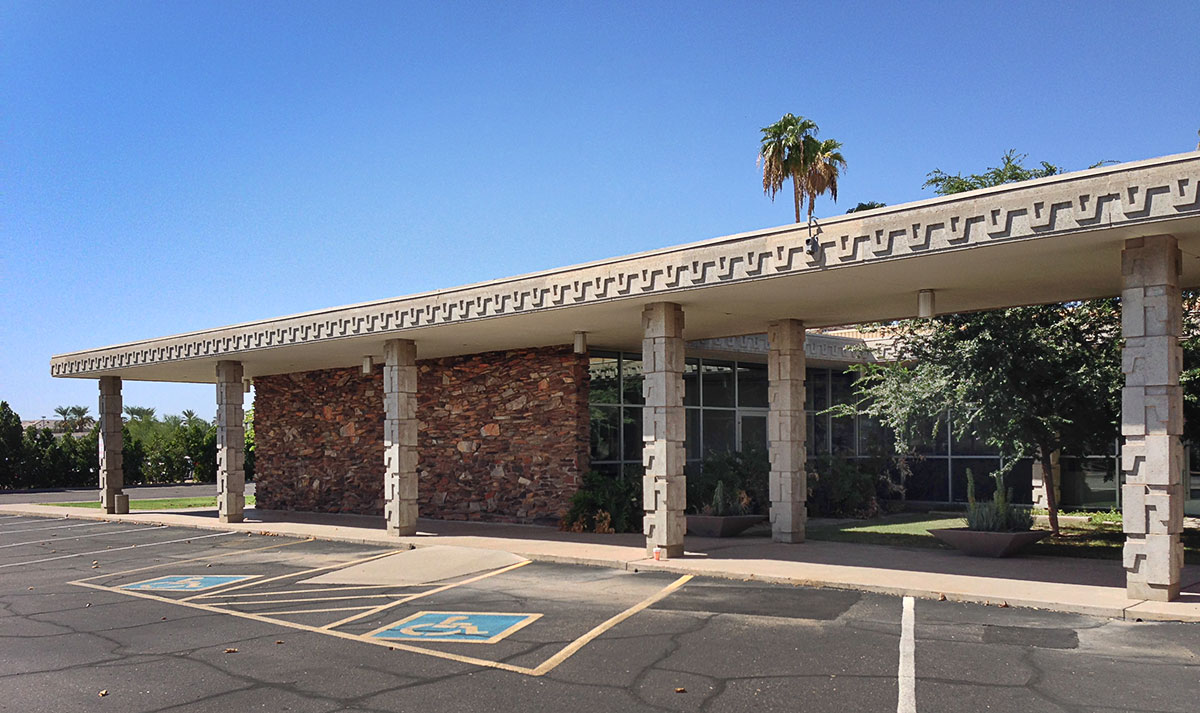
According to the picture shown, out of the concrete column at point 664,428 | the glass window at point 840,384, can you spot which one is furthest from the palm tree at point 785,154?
the concrete column at point 664,428

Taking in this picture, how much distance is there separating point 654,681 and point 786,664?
3.82 feet

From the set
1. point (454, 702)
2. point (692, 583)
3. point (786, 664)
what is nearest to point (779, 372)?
point (692, 583)

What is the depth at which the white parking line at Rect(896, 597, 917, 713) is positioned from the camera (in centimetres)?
673

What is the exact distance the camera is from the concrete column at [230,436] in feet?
71.4

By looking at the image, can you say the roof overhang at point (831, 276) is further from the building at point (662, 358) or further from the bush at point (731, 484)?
the bush at point (731, 484)

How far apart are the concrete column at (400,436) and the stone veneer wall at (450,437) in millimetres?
2722

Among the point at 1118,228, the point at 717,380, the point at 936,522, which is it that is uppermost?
the point at 1118,228

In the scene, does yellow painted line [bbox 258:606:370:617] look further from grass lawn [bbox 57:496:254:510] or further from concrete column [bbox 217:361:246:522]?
grass lawn [bbox 57:496:254:510]

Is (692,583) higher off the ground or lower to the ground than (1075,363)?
lower

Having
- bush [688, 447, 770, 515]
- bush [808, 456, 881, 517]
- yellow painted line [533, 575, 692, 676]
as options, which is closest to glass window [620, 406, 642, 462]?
bush [688, 447, 770, 515]

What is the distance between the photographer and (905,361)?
19.3 m

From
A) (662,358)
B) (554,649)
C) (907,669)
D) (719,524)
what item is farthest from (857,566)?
(554,649)

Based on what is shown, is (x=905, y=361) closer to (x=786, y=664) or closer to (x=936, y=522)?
(x=936, y=522)

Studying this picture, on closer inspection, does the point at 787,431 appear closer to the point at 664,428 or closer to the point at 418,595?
the point at 664,428
